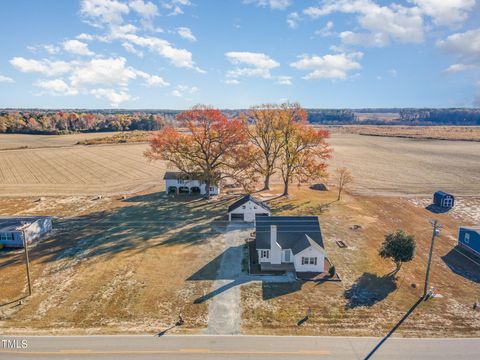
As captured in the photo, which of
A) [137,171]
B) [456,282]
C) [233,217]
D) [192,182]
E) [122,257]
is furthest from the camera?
[137,171]

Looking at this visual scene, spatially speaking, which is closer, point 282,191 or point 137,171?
point 282,191

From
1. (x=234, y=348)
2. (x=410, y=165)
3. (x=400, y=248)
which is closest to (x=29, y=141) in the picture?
(x=410, y=165)

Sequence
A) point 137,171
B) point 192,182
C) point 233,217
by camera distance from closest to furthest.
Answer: point 233,217, point 192,182, point 137,171

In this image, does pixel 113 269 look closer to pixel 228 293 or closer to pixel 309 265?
pixel 228 293

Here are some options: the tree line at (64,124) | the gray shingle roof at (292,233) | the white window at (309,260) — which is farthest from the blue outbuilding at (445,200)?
the tree line at (64,124)

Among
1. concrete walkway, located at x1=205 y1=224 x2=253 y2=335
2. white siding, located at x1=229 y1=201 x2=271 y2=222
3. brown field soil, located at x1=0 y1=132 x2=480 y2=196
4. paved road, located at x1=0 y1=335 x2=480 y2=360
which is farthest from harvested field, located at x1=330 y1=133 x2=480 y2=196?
paved road, located at x1=0 y1=335 x2=480 y2=360

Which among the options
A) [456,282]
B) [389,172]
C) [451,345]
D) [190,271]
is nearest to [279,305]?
[190,271]

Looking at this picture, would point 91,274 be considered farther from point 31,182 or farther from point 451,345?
point 31,182

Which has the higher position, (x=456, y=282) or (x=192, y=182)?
(x=192, y=182)
